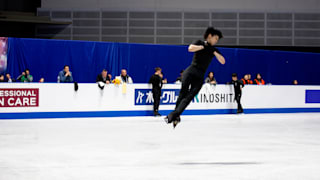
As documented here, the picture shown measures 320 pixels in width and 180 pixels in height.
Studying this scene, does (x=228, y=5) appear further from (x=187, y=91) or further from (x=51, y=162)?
(x=51, y=162)

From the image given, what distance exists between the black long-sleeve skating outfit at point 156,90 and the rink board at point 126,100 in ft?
1.43

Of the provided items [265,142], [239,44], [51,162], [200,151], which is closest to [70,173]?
[51,162]

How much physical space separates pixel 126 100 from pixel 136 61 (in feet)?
11.5

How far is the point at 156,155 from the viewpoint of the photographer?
782cm

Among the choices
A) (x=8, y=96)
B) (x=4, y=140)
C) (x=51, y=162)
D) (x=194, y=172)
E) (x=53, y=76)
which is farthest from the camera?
(x=53, y=76)

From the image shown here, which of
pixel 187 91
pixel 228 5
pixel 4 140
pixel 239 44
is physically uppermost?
pixel 228 5

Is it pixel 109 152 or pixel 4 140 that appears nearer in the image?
pixel 109 152

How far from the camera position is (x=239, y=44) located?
1184 inches

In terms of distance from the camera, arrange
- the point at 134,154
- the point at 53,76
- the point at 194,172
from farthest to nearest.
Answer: the point at 53,76 → the point at 134,154 → the point at 194,172

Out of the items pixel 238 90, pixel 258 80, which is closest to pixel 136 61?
pixel 238 90

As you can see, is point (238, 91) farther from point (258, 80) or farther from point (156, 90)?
point (156, 90)

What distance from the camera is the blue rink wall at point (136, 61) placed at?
1902cm

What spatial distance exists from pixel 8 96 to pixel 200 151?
9496 millimetres

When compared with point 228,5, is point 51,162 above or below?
below
